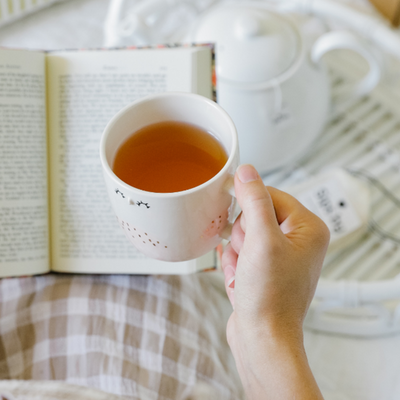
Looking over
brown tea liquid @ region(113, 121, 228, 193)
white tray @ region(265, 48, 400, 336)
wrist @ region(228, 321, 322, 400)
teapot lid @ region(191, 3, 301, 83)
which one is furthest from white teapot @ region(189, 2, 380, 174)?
wrist @ region(228, 321, 322, 400)

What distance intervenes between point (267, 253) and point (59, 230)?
32 centimetres

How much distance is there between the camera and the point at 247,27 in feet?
2.02

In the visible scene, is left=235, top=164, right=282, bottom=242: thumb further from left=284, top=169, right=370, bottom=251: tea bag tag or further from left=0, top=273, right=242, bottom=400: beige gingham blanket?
left=284, top=169, right=370, bottom=251: tea bag tag

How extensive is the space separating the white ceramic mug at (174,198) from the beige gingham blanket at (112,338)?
205 millimetres

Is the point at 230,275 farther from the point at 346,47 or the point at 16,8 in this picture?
the point at 16,8

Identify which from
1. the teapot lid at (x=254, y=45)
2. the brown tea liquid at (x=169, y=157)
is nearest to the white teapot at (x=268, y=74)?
the teapot lid at (x=254, y=45)

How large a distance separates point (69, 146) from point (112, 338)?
0.26 metres

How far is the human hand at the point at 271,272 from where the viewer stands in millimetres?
356

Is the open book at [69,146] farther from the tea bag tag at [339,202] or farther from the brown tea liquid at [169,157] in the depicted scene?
the tea bag tag at [339,202]

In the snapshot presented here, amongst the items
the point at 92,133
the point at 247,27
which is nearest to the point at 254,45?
the point at 247,27

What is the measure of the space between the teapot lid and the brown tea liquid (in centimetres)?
26

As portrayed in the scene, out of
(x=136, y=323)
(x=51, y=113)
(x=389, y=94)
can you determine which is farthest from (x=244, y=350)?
(x=389, y=94)

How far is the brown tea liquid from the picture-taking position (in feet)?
1.31

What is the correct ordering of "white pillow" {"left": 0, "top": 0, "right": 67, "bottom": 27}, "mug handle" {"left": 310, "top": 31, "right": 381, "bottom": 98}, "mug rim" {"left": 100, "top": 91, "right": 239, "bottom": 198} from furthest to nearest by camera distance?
"white pillow" {"left": 0, "top": 0, "right": 67, "bottom": 27}
"mug handle" {"left": 310, "top": 31, "right": 381, "bottom": 98}
"mug rim" {"left": 100, "top": 91, "right": 239, "bottom": 198}
